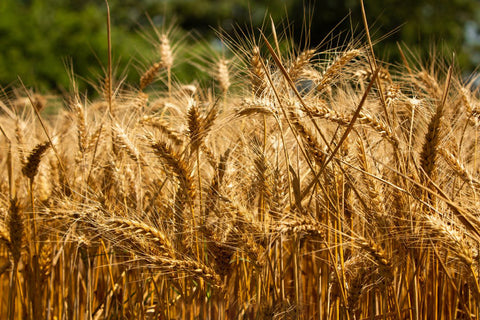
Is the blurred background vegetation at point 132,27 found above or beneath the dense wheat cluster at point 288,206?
above

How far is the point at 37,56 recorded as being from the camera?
1275cm

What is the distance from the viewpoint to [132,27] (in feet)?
60.7

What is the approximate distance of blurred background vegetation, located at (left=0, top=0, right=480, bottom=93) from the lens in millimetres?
12194

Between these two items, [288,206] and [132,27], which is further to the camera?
[132,27]

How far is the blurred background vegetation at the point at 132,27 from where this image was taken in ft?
40.0

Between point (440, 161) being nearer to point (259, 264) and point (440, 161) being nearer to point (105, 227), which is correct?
point (259, 264)

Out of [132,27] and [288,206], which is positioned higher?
[132,27]

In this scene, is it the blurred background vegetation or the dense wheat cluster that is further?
the blurred background vegetation

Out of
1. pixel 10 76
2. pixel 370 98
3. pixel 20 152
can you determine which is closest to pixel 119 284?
pixel 20 152

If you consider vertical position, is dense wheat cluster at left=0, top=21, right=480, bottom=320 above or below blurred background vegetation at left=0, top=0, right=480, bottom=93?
below

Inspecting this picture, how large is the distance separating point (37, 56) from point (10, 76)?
4.15ft

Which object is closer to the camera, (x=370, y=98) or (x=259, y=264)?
(x=259, y=264)

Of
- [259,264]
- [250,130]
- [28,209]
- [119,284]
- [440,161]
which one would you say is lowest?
[119,284]

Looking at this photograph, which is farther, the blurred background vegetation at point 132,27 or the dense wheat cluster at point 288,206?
the blurred background vegetation at point 132,27
